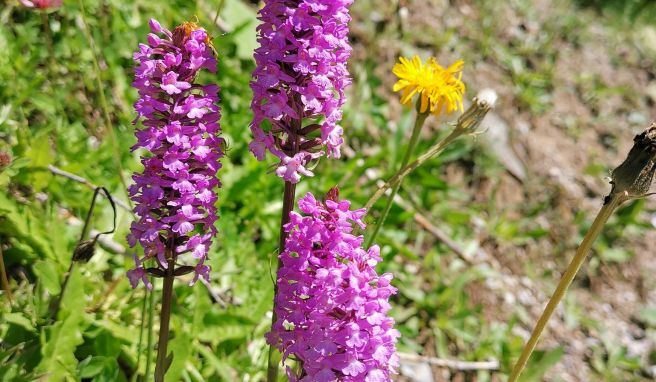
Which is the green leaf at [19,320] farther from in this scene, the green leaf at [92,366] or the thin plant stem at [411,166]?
the thin plant stem at [411,166]

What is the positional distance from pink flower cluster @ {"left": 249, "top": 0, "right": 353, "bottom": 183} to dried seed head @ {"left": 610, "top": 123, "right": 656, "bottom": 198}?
721 millimetres

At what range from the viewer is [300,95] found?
1.65 m

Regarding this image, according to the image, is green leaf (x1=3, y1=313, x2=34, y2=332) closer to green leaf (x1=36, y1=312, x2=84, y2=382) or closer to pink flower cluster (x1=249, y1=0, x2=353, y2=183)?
green leaf (x1=36, y1=312, x2=84, y2=382)

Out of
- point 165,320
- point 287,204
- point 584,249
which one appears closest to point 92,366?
point 165,320

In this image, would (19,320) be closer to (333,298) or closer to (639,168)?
(333,298)

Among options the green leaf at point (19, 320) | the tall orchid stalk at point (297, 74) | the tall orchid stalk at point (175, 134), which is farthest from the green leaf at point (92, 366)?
the tall orchid stalk at point (297, 74)

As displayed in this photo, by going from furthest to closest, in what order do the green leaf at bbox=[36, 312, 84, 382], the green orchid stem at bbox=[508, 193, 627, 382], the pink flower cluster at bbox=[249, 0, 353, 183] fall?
the green leaf at bbox=[36, 312, 84, 382] < the green orchid stem at bbox=[508, 193, 627, 382] < the pink flower cluster at bbox=[249, 0, 353, 183]

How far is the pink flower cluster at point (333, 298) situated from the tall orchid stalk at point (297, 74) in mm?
159

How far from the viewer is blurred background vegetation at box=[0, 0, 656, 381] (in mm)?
2678

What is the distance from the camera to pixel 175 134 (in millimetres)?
1581

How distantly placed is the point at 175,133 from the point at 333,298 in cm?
51

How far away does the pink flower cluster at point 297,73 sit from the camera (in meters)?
1.56

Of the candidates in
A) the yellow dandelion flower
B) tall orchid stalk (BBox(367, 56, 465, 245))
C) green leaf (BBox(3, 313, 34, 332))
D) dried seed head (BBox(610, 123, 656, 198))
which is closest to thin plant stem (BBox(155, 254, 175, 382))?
green leaf (BBox(3, 313, 34, 332))

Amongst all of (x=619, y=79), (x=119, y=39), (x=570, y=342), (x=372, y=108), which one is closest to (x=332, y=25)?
(x=119, y=39)
